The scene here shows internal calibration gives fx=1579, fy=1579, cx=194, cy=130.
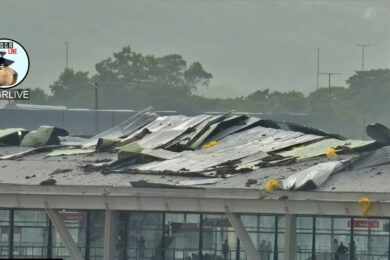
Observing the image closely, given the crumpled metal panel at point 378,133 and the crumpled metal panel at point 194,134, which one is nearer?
the crumpled metal panel at point 378,133

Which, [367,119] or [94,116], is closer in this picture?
[94,116]

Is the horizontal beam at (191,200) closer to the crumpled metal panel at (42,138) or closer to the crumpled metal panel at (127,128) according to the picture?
the crumpled metal panel at (127,128)

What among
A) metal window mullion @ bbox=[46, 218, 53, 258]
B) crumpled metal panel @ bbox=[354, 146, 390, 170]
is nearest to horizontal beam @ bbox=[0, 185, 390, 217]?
metal window mullion @ bbox=[46, 218, 53, 258]

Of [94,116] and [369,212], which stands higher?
[94,116]

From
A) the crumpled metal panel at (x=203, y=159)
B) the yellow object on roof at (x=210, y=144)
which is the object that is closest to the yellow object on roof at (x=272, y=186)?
the crumpled metal panel at (x=203, y=159)

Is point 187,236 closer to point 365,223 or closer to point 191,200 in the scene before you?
point 191,200

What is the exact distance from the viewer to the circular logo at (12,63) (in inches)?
2457

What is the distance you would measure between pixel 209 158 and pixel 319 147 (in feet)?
12.0

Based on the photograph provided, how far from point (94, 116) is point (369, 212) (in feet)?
356

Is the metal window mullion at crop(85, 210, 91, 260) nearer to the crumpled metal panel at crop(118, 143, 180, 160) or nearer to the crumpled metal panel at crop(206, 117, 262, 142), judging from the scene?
the crumpled metal panel at crop(118, 143, 180, 160)

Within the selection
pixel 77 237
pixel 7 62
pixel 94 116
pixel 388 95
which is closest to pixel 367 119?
pixel 388 95

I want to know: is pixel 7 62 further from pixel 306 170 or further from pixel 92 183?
pixel 306 170

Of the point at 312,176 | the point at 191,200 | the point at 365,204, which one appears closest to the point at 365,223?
the point at 312,176

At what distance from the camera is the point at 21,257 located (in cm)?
4950
